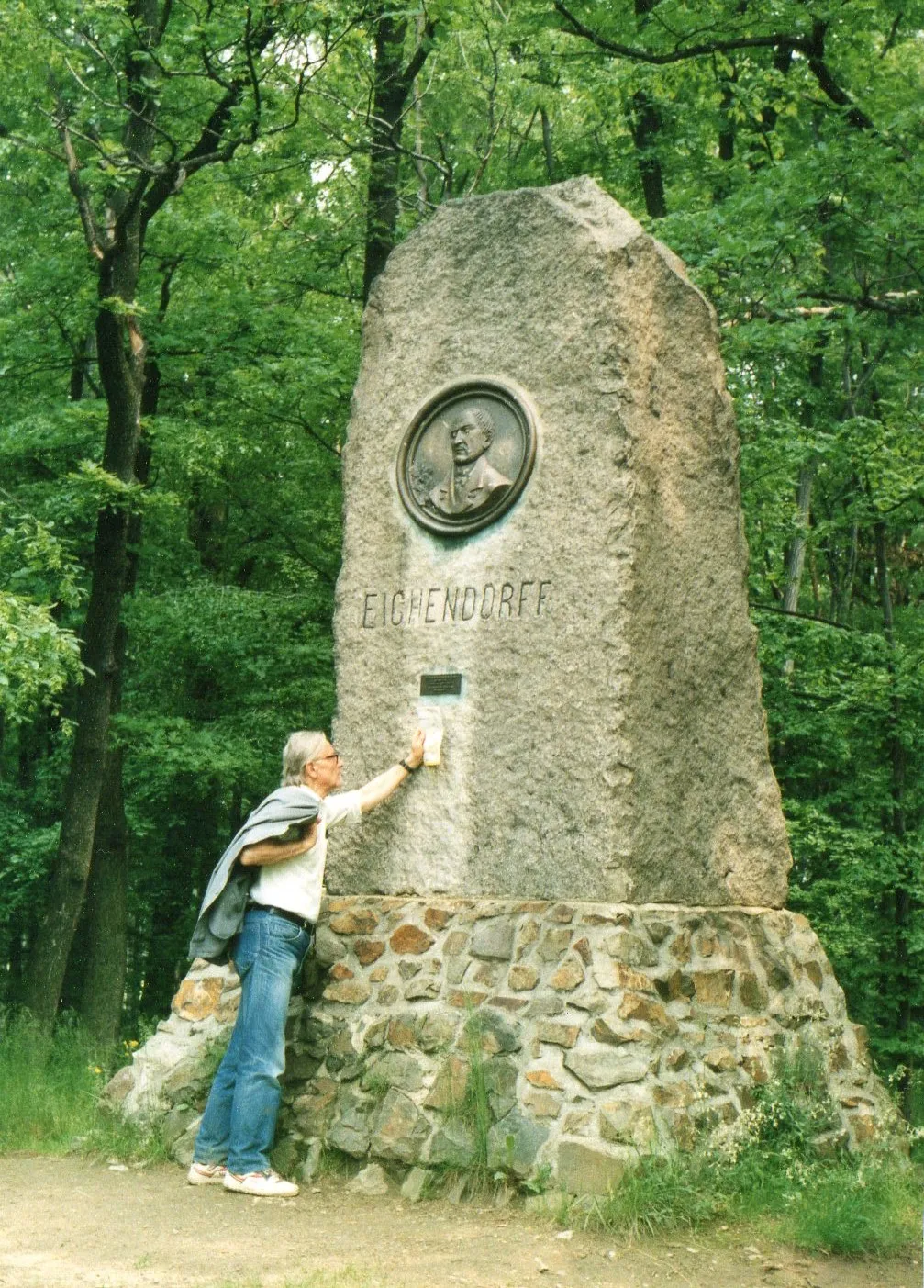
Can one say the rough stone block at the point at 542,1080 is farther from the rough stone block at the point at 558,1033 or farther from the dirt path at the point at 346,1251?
the dirt path at the point at 346,1251

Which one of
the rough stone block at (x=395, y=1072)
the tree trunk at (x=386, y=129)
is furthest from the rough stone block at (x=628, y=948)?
the tree trunk at (x=386, y=129)

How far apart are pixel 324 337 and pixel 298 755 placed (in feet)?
25.2

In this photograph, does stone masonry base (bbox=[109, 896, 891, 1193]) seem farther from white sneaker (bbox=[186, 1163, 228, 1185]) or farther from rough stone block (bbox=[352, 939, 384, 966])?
white sneaker (bbox=[186, 1163, 228, 1185])

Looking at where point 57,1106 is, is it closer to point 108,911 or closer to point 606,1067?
point 606,1067

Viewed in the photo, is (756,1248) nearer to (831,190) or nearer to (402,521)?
(402,521)

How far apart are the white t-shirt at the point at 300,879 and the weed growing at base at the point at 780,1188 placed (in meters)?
1.69

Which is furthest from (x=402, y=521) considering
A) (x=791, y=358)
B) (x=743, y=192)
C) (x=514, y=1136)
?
(x=791, y=358)

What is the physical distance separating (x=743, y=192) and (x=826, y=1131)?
664cm

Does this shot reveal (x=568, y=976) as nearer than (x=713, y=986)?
Yes

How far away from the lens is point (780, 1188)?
5.27m

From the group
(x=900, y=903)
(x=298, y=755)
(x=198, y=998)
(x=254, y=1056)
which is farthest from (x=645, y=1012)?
(x=900, y=903)

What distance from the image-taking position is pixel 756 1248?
4.90 metres

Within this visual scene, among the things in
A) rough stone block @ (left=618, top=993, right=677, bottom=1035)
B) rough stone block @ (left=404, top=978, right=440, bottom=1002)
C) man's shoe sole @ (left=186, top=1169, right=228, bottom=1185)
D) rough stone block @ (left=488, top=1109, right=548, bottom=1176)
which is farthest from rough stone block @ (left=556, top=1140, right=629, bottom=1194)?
man's shoe sole @ (left=186, top=1169, right=228, bottom=1185)

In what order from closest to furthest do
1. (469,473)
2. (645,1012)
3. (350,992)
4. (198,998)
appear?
1. (645,1012)
2. (350,992)
3. (469,473)
4. (198,998)
